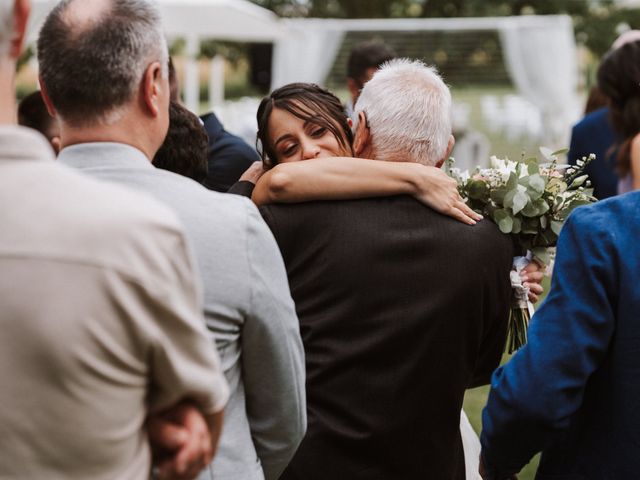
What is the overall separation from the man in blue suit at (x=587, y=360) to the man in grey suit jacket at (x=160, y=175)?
0.57 metres

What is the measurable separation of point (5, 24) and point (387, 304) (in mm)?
1439

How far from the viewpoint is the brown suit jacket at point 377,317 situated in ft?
8.20

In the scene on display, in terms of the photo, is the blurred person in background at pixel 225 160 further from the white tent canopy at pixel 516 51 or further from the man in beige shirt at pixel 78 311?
the white tent canopy at pixel 516 51

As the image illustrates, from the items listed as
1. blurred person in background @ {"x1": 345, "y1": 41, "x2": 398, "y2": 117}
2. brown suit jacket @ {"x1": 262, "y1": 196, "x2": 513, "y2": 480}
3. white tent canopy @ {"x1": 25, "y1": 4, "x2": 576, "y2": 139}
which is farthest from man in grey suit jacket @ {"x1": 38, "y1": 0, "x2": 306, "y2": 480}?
white tent canopy @ {"x1": 25, "y1": 4, "x2": 576, "y2": 139}

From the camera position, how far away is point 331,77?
20.9 m

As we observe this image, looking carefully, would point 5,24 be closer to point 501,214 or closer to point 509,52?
point 501,214

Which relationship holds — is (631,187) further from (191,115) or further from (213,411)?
(213,411)

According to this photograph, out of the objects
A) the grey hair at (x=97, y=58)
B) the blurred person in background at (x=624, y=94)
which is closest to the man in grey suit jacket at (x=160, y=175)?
the grey hair at (x=97, y=58)

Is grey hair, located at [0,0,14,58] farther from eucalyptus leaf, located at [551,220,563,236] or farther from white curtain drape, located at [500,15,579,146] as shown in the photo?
white curtain drape, located at [500,15,579,146]

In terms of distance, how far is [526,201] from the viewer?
2.72 metres

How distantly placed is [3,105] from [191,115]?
5.59ft

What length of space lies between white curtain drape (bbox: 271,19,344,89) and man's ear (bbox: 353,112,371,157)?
16.0 meters

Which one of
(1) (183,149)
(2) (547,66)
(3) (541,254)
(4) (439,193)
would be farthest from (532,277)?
(2) (547,66)

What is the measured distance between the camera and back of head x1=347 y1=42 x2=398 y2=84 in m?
6.43
